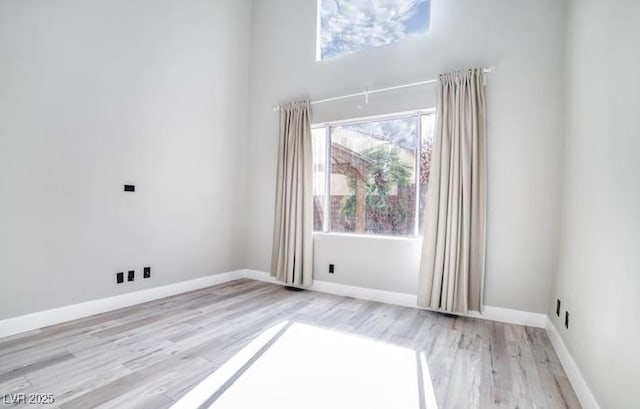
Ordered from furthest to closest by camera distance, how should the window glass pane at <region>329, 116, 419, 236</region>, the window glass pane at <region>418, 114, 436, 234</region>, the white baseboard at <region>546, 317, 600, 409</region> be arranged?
1. the window glass pane at <region>329, 116, 419, 236</region>
2. the window glass pane at <region>418, 114, 436, 234</region>
3. the white baseboard at <region>546, 317, 600, 409</region>

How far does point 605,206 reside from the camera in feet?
5.45

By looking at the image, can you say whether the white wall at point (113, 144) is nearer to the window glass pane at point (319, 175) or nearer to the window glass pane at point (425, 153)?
the window glass pane at point (319, 175)

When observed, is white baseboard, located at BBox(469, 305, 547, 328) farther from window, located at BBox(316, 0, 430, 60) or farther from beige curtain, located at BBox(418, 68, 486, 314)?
window, located at BBox(316, 0, 430, 60)

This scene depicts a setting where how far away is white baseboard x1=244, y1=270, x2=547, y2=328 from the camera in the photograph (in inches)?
113

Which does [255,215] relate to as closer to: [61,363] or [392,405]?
[61,363]

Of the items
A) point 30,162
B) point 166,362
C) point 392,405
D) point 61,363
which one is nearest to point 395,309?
point 392,405

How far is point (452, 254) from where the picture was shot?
3.03 m

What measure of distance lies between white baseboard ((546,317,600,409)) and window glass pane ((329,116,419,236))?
1525 millimetres

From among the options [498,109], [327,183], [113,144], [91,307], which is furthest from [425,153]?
[91,307]

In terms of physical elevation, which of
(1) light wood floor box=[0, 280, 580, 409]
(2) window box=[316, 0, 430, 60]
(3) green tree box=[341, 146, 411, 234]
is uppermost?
(2) window box=[316, 0, 430, 60]

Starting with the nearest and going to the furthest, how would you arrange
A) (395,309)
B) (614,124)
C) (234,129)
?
(614,124) < (395,309) < (234,129)

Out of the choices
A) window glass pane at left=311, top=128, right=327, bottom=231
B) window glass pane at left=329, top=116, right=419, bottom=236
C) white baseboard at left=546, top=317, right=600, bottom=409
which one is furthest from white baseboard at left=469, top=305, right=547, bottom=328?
window glass pane at left=311, top=128, right=327, bottom=231

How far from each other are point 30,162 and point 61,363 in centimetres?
165

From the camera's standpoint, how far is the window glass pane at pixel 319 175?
411 cm
